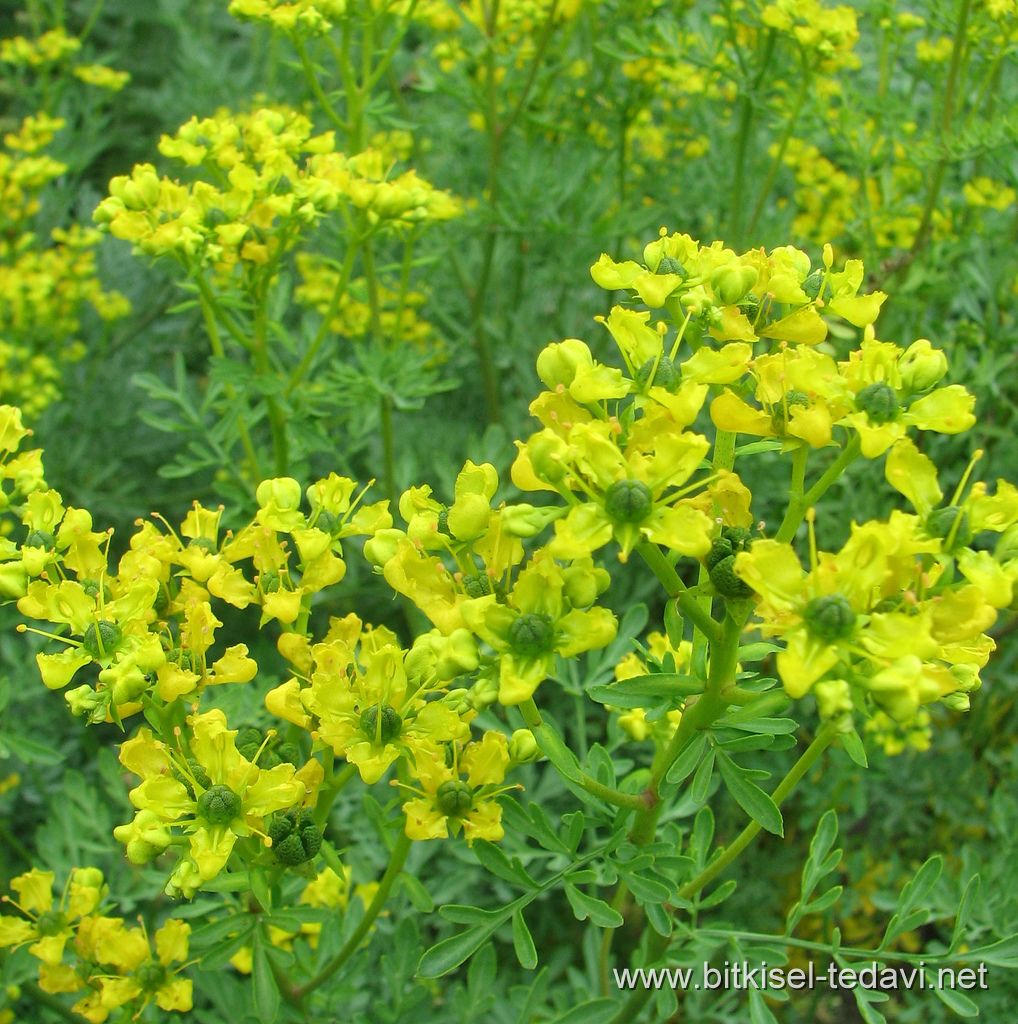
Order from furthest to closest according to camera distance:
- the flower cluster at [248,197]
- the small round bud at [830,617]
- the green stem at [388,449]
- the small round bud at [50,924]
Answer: the green stem at [388,449] < the flower cluster at [248,197] < the small round bud at [50,924] < the small round bud at [830,617]

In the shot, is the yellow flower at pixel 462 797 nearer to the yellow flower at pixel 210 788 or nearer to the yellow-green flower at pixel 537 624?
the yellow flower at pixel 210 788

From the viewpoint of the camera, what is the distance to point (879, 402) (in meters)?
1.44

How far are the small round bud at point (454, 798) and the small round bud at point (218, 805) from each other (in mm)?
302

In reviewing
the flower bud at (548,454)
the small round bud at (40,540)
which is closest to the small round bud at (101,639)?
the small round bud at (40,540)

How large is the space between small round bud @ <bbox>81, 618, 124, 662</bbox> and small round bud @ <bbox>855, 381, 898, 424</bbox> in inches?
43.9

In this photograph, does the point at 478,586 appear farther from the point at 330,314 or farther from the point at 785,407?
the point at 330,314

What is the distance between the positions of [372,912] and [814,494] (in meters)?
0.98

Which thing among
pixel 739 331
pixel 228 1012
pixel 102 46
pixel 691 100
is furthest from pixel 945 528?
pixel 102 46

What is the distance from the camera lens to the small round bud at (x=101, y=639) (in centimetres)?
165

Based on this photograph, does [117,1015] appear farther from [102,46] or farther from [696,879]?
[102,46]

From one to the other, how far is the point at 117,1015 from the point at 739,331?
1.54m

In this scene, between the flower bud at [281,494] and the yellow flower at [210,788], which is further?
the flower bud at [281,494]

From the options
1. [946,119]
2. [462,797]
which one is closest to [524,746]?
[462,797]

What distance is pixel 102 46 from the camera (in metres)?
6.69
